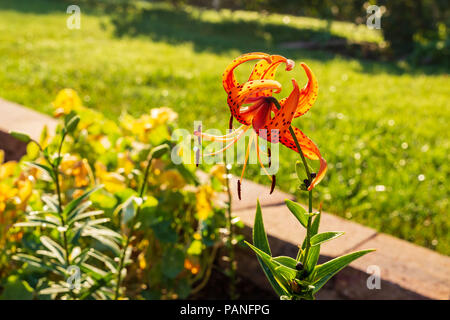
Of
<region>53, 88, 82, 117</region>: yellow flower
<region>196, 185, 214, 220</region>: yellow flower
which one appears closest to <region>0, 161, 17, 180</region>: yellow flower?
<region>53, 88, 82, 117</region>: yellow flower

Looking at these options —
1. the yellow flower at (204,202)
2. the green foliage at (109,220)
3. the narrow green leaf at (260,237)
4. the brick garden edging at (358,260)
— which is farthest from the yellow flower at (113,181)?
the narrow green leaf at (260,237)

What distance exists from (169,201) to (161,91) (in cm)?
322

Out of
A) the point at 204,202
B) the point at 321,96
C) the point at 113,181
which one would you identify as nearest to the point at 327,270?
the point at 204,202

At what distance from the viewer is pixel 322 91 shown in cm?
521

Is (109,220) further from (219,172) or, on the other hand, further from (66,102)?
(66,102)

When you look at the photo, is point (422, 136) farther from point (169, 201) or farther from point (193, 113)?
point (169, 201)

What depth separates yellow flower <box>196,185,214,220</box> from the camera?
1.59m

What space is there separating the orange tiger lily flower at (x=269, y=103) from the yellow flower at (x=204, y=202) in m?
0.83

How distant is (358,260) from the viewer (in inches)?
65.8

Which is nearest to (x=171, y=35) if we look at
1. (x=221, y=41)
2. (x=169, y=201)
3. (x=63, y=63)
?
(x=221, y=41)

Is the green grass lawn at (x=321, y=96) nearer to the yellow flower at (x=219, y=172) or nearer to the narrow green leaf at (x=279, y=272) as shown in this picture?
the yellow flower at (x=219, y=172)

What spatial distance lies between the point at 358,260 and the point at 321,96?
3.45 m

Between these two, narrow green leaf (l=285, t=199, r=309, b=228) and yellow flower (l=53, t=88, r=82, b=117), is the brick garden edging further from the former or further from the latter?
narrow green leaf (l=285, t=199, r=309, b=228)
